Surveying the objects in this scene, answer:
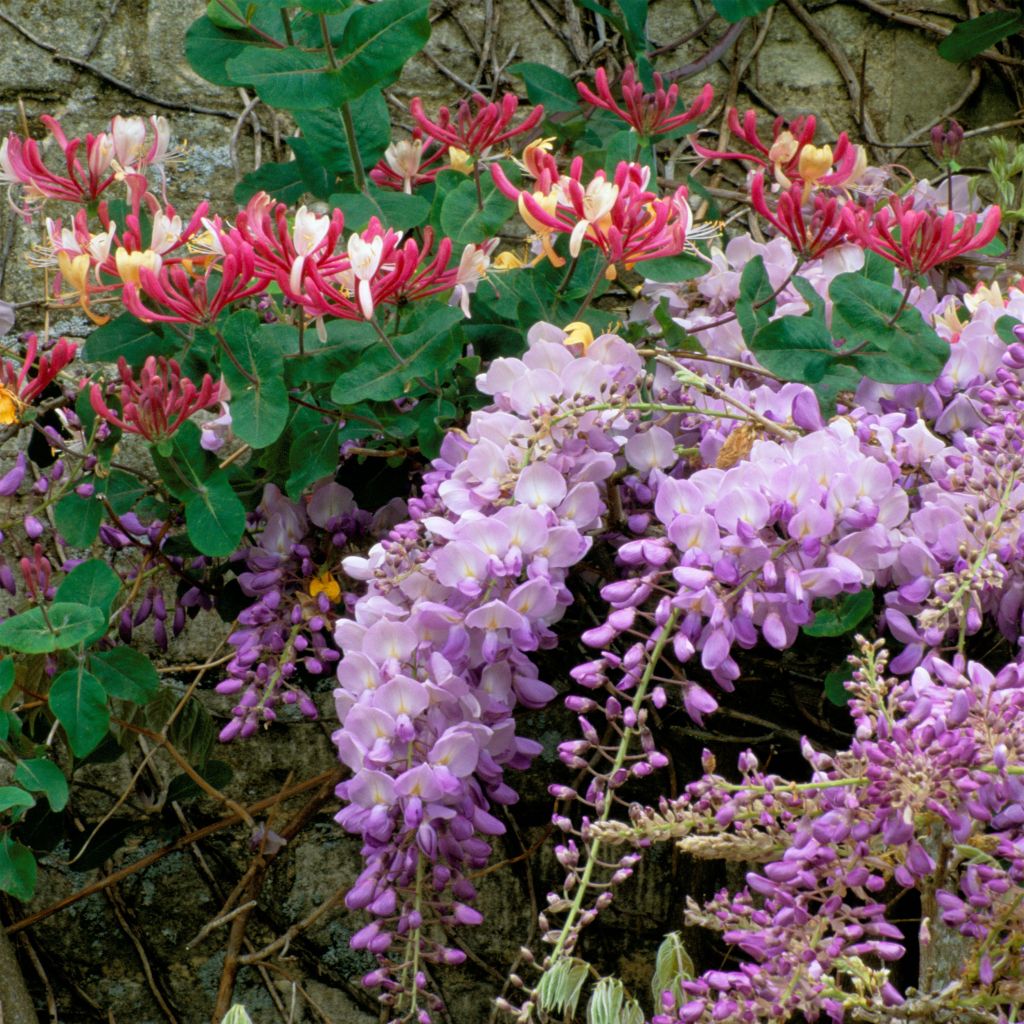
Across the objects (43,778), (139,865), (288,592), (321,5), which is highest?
(321,5)

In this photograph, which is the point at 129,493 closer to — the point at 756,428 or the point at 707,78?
the point at 756,428

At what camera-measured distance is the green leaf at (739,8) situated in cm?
182

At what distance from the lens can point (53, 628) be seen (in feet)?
4.42

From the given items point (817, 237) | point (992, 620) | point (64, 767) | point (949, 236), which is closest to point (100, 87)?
point (64, 767)

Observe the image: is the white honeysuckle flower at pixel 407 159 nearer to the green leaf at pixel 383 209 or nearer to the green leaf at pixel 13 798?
the green leaf at pixel 383 209

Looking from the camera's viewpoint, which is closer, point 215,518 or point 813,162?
point 215,518

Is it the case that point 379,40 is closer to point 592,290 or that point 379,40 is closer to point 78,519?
point 592,290

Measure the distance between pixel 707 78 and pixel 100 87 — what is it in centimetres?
101

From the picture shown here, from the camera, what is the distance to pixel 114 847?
179 cm

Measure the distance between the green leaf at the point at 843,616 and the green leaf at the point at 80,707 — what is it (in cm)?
73

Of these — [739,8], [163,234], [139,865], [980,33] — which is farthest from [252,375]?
[980,33]

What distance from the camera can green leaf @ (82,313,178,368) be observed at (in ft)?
4.67

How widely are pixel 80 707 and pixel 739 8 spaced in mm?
1265

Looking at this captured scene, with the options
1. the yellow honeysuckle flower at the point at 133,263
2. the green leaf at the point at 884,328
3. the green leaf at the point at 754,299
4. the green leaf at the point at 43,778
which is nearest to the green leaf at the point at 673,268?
the green leaf at the point at 754,299
